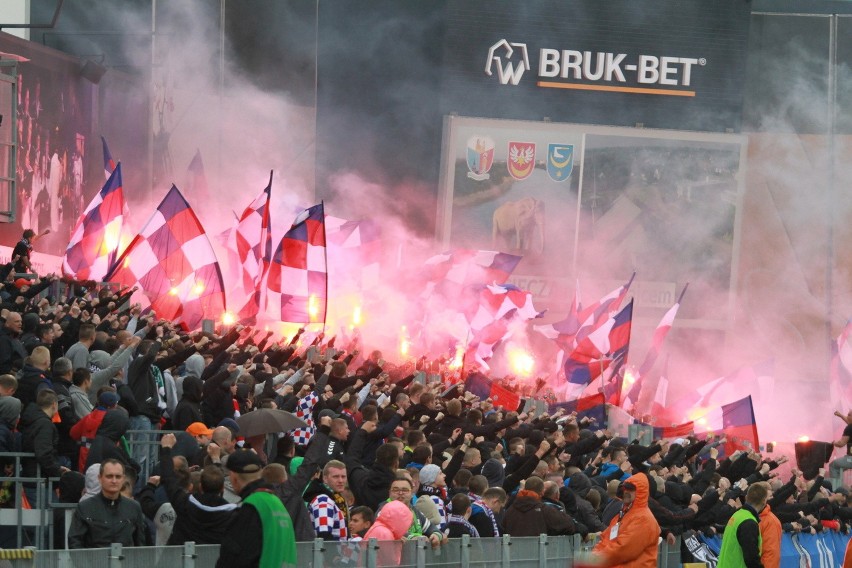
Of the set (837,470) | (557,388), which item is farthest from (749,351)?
(837,470)

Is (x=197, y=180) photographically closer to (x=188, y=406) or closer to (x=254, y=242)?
(x=254, y=242)

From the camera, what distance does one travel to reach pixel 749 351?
157 feet

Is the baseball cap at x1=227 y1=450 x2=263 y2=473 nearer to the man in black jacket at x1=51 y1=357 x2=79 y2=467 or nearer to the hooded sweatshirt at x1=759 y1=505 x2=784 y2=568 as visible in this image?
the man in black jacket at x1=51 y1=357 x2=79 y2=467

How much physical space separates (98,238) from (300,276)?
9.70 feet

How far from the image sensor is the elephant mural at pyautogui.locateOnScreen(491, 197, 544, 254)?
148 ft

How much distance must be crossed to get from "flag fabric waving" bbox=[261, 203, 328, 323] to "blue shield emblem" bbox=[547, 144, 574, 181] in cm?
2083

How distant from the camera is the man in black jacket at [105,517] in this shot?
10.1 metres

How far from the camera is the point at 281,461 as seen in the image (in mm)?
11984

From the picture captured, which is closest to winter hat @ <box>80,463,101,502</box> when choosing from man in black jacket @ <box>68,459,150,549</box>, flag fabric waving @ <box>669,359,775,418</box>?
man in black jacket @ <box>68,459,150,549</box>

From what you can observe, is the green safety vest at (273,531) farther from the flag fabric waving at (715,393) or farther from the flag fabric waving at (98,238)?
the flag fabric waving at (715,393)

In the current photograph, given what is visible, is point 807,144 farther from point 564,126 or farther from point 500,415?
point 500,415

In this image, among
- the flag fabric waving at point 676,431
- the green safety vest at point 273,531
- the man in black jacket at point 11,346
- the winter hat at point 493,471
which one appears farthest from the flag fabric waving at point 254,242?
the green safety vest at point 273,531

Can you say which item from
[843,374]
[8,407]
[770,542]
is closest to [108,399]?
[8,407]

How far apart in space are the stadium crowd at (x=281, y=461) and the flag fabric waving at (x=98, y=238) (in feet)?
16.7
